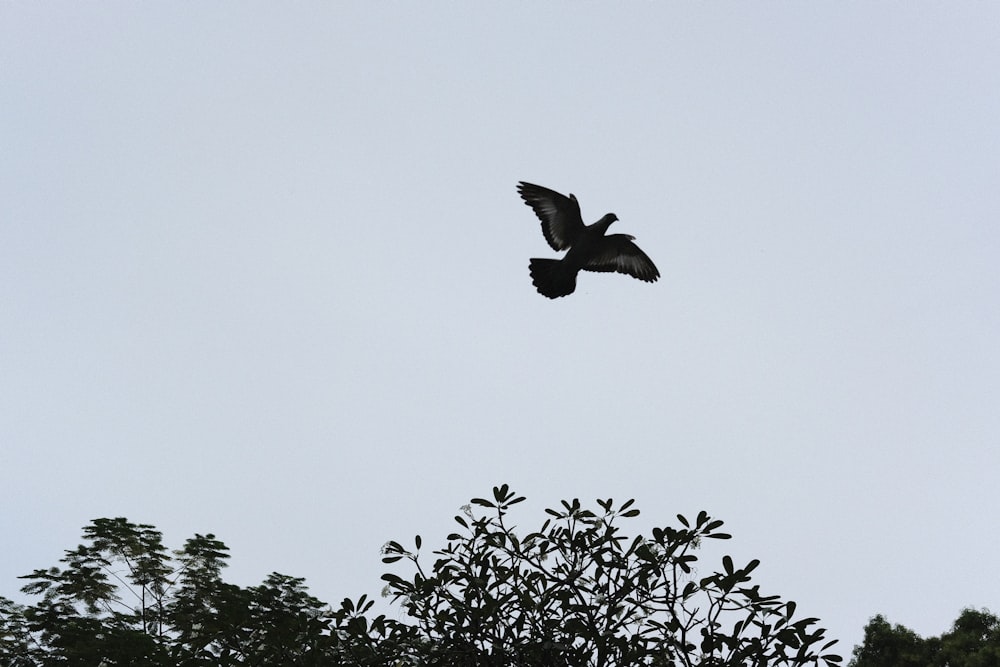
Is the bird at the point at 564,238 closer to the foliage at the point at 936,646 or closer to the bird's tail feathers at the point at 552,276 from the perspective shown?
the bird's tail feathers at the point at 552,276

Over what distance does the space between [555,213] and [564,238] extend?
45cm

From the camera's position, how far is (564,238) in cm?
1577

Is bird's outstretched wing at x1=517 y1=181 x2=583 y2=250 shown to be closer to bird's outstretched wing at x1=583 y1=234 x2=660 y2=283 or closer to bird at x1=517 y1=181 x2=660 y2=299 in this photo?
bird at x1=517 y1=181 x2=660 y2=299

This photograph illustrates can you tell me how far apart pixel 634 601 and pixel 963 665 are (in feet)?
66.6

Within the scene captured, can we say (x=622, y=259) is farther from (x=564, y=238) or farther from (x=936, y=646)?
(x=936, y=646)

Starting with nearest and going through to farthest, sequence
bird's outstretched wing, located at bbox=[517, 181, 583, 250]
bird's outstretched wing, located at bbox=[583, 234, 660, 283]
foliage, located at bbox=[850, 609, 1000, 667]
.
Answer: bird's outstretched wing, located at bbox=[517, 181, 583, 250]
bird's outstretched wing, located at bbox=[583, 234, 660, 283]
foliage, located at bbox=[850, 609, 1000, 667]

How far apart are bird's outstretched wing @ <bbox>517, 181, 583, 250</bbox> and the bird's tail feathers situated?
36 centimetres

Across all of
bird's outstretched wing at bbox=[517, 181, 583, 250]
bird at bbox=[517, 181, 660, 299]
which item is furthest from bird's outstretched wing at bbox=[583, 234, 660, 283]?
bird's outstretched wing at bbox=[517, 181, 583, 250]

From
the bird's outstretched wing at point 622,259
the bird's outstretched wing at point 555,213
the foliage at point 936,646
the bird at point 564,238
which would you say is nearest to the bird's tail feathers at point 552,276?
the bird at point 564,238

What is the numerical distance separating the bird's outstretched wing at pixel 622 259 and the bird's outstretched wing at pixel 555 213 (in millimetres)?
532

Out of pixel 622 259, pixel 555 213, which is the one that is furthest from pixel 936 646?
pixel 555 213

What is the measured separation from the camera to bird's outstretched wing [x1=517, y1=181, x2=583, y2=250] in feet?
50.7

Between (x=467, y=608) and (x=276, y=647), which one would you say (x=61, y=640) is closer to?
(x=276, y=647)

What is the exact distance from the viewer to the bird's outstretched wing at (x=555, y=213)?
15.5 meters
